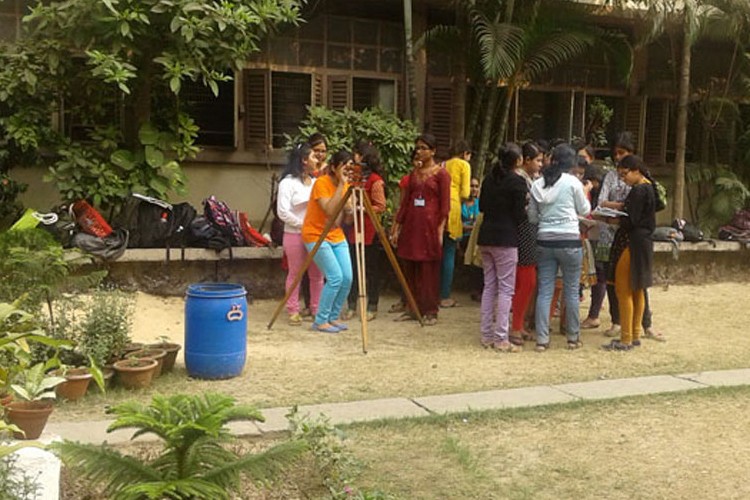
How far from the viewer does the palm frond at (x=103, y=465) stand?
3.30 meters

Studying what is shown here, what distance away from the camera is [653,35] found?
11148 mm

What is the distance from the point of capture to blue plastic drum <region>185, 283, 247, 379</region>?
589 centimetres

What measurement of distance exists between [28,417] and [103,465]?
0.70 meters

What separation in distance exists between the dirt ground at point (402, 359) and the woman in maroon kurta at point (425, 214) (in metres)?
0.59

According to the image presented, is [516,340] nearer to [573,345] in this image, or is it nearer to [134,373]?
[573,345]

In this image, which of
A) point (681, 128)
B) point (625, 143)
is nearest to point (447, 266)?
point (625, 143)

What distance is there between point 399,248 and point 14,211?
4.46m

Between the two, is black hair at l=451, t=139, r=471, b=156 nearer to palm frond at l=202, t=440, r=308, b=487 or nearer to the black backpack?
the black backpack

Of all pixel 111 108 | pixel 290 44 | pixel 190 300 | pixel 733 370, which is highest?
pixel 290 44

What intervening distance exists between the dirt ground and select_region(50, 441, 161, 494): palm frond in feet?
6.18

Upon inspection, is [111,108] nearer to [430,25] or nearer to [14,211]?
[14,211]

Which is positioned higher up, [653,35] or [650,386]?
[653,35]

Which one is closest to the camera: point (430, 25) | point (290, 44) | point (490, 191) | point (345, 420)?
point (345, 420)

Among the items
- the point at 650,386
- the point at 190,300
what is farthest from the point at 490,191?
the point at 190,300
